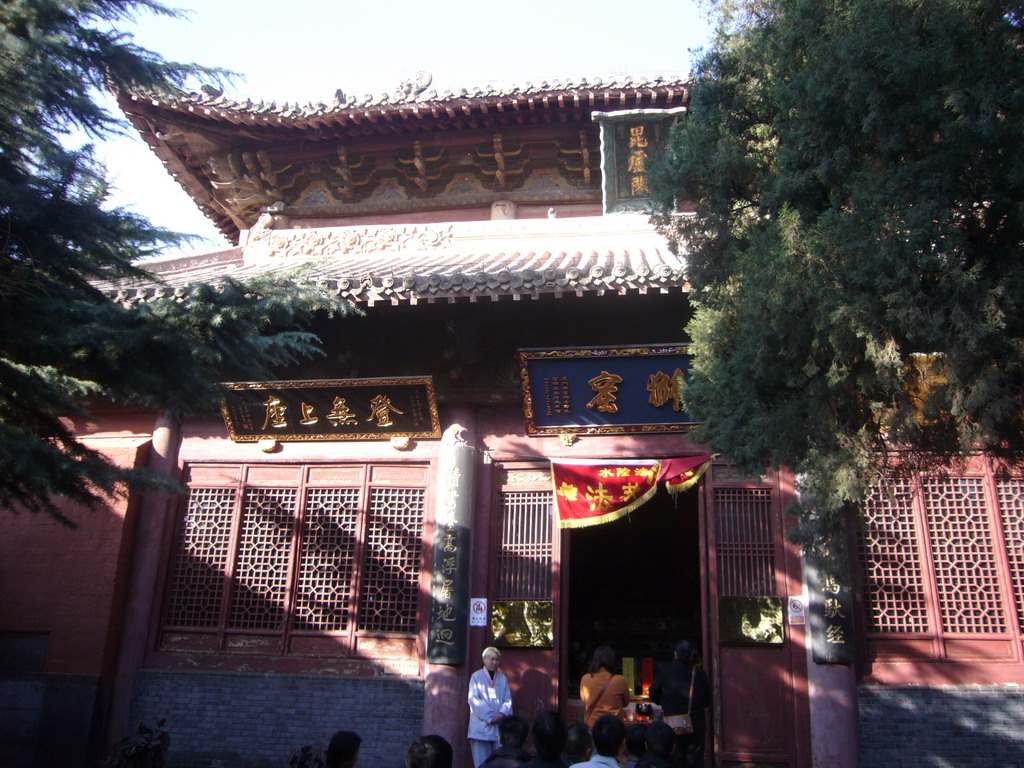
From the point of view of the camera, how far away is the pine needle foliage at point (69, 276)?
433cm

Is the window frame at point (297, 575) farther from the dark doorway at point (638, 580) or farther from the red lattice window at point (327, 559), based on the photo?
the dark doorway at point (638, 580)

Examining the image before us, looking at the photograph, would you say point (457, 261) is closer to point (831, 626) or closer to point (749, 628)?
point (749, 628)

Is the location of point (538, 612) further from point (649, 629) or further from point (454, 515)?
point (649, 629)

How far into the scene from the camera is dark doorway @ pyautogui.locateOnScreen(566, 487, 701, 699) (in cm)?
1144

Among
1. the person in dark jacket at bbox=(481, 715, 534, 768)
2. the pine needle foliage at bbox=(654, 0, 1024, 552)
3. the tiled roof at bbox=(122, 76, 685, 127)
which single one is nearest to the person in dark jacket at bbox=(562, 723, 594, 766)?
the person in dark jacket at bbox=(481, 715, 534, 768)

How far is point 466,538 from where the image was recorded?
729cm

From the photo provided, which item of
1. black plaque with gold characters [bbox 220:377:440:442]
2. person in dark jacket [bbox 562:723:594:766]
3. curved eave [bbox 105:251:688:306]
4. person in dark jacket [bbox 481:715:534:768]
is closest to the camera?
person in dark jacket [bbox 481:715:534:768]

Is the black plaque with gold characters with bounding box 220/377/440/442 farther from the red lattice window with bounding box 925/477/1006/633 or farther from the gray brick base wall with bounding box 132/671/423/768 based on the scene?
the red lattice window with bounding box 925/477/1006/633

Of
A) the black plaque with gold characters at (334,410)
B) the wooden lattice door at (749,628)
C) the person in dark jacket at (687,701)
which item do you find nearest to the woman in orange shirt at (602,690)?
the person in dark jacket at (687,701)

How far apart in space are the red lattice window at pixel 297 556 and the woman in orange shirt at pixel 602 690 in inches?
78.3

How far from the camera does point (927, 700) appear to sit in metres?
6.52

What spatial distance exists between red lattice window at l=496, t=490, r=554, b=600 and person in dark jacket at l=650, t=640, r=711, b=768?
1.25 metres

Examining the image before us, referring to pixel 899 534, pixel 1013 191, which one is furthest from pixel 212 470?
pixel 1013 191

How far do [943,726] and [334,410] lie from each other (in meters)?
5.72
